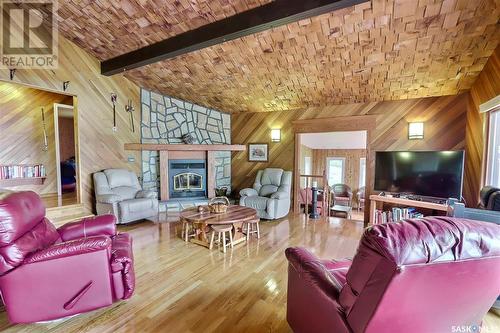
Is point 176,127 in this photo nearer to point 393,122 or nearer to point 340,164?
point 393,122

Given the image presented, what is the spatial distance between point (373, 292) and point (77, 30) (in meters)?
5.05

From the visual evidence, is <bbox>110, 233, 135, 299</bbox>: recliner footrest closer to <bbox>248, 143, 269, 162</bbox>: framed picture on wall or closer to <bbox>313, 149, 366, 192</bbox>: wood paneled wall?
<bbox>248, 143, 269, 162</bbox>: framed picture on wall

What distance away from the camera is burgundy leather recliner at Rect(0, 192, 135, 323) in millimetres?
1673

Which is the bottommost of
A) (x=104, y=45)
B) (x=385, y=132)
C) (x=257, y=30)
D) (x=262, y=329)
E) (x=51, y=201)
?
(x=262, y=329)

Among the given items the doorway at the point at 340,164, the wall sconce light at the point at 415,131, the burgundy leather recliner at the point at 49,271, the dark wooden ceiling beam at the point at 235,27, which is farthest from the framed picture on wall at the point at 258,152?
the burgundy leather recliner at the point at 49,271

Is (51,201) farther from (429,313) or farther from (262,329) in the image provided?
(429,313)

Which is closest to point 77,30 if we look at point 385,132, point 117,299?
point 117,299

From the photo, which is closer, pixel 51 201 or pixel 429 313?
pixel 429 313

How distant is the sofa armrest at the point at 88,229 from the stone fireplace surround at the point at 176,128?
9.51 feet

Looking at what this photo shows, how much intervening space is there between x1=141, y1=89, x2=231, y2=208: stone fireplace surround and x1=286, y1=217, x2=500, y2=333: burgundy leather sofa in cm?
508

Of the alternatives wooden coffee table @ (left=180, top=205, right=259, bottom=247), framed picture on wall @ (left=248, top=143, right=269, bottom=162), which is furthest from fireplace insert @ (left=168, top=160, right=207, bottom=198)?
wooden coffee table @ (left=180, top=205, right=259, bottom=247)

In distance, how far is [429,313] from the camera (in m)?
1.06

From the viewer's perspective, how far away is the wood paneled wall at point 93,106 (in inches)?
157

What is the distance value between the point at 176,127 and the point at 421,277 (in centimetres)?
553
